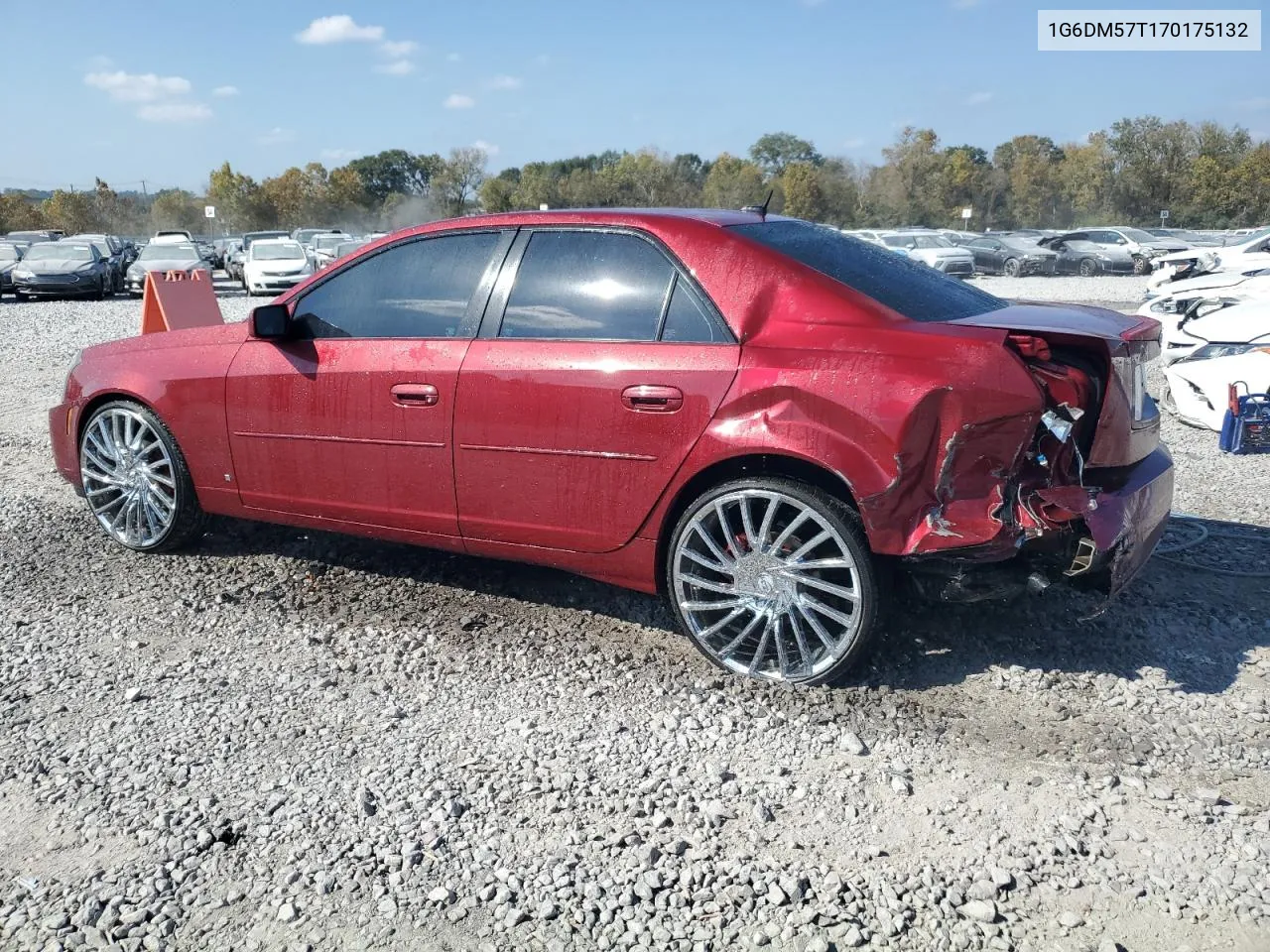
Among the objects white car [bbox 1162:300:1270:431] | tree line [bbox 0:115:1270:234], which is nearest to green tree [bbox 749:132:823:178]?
tree line [bbox 0:115:1270:234]

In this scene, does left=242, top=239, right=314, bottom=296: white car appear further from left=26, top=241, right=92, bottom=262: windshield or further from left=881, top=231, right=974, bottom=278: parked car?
left=881, top=231, right=974, bottom=278: parked car

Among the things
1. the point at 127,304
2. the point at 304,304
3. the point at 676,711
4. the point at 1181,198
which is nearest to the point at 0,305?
the point at 127,304

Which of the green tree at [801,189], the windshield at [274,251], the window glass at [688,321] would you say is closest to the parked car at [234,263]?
the windshield at [274,251]

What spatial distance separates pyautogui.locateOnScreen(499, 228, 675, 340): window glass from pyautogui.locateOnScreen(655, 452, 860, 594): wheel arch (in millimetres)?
548

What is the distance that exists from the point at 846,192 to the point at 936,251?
42684 millimetres

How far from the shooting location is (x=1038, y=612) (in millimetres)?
4281

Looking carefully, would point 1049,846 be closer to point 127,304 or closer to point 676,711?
point 676,711

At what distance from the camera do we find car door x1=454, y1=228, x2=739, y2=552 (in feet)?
12.1

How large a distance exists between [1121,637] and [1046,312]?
1.30 meters

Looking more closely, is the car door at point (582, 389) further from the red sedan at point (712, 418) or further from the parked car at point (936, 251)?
the parked car at point (936, 251)

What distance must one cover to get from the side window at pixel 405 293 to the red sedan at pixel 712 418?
0.01m

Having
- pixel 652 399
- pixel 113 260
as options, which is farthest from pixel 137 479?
pixel 113 260

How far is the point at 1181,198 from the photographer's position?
57.2 m

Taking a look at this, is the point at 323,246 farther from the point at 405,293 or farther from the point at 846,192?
the point at 846,192
